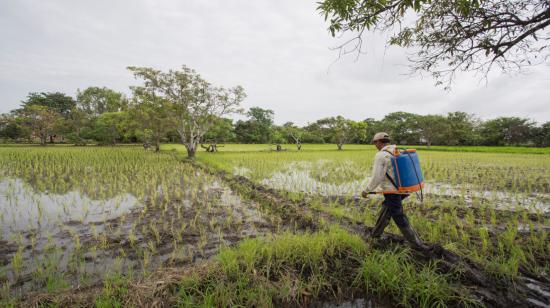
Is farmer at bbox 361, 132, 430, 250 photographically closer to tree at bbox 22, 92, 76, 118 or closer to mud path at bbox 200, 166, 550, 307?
mud path at bbox 200, 166, 550, 307

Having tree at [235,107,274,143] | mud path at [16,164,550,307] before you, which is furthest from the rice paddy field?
Result: tree at [235,107,274,143]

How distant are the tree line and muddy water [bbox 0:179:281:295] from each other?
10.6 meters

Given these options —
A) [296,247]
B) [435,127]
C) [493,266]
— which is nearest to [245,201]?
[296,247]

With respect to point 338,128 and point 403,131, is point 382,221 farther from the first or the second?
point 403,131

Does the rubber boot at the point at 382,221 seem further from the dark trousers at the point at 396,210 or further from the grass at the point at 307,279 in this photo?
the grass at the point at 307,279

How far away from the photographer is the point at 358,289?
2.44 meters

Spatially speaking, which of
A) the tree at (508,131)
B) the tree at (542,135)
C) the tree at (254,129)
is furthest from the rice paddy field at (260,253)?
the tree at (508,131)

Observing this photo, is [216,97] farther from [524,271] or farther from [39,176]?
[524,271]

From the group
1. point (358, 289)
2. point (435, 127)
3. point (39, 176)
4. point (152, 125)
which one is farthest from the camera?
point (435, 127)

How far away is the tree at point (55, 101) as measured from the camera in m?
47.4

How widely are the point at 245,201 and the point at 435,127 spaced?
50.5m

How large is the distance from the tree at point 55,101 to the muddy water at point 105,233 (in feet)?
196

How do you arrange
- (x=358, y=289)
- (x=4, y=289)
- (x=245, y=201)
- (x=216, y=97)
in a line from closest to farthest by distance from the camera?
(x=4, y=289) < (x=358, y=289) < (x=245, y=201) < (x=216, y=97)

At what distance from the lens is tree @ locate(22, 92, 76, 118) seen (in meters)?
47.4
